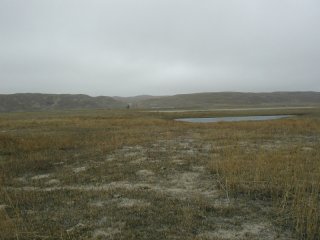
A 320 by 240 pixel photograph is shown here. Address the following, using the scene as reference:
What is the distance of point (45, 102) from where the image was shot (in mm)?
150375

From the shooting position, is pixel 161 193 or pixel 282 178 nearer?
pixel 161 193

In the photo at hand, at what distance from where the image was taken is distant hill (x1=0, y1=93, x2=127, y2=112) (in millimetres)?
137475

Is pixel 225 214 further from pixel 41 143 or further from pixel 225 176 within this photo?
pixel 41 143

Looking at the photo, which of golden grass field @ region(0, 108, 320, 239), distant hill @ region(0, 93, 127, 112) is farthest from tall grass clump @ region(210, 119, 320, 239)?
distant hill @ region(0, 93, 127, 112)

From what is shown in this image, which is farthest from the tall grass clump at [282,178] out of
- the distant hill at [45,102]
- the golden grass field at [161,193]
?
the distant hill at [45,102]

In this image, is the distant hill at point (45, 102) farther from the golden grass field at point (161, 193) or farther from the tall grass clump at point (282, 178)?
the tall grass clump at point (282, 178)

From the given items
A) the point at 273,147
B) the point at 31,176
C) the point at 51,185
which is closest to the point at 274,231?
the point at 51,185

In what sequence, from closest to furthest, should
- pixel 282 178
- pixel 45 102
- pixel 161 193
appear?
1. pixel 161 193
2. pixel 282 178
3. pixel 45 102

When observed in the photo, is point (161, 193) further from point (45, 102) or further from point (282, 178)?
point (45, 102)

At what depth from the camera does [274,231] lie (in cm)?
731

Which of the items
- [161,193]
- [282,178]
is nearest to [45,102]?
[161,193]

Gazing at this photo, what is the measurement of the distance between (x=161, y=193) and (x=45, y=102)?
149 m

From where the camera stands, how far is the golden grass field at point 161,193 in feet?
24.1

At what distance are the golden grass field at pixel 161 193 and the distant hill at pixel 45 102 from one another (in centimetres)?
12797
